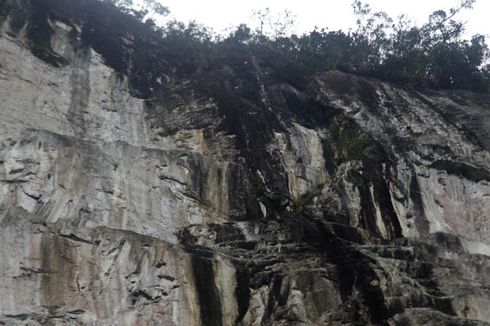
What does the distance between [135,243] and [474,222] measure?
10314 millimetres

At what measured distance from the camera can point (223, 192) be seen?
56.4 feet

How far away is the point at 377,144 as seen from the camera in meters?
20.8

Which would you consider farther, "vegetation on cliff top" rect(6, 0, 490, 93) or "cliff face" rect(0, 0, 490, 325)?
"vegetation on cliff top" rect(6, 0, 490, 93)

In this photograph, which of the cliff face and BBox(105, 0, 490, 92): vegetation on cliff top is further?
BBox(105, 0, 490, 92): vegetation on cliff top

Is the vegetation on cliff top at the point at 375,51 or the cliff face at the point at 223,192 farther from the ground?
the vegetation on cliff top at the point at 375,51

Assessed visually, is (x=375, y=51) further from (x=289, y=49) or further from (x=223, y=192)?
(x=223, y=192)

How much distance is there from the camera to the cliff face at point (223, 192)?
13188 millimetres

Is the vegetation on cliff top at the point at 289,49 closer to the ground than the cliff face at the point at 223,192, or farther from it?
farther from it

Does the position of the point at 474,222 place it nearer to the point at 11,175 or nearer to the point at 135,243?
the point at 135,243

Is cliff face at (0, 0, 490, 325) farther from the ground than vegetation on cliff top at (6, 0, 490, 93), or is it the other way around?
vegetation on cliff top at (6, 0, 490, 93)

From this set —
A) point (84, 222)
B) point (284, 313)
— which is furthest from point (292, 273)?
point (84, 222)

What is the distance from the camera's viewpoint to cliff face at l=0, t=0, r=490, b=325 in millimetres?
13188

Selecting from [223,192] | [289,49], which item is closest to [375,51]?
[289,49]

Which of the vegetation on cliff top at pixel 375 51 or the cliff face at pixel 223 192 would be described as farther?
the vegetation on cliff top at pixel 375 51
